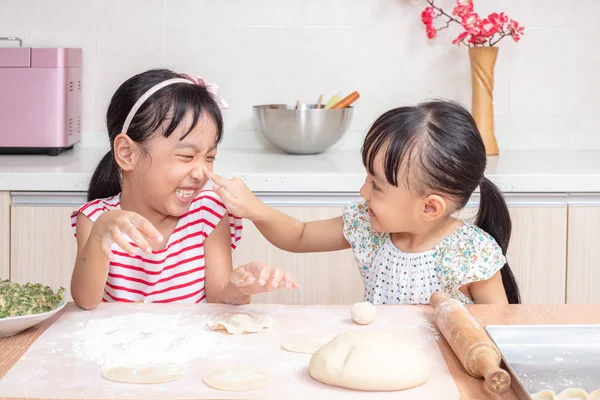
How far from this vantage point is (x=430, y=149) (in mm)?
1472

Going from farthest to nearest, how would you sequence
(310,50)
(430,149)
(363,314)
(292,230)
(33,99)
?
(310,50) → (33,99) → (292,230) → (430,149) → (363,314)

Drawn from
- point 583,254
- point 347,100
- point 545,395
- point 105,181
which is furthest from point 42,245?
point 545,395

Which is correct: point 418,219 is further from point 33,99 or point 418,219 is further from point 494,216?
point 33,99

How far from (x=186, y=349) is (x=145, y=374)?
0.11 metres

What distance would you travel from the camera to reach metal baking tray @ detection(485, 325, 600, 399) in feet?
3.44

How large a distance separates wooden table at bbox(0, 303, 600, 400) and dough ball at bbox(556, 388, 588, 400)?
0.06 m

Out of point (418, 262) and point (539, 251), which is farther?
point (539, 251)

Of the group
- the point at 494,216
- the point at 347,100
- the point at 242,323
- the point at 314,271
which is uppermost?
the point at 347,100

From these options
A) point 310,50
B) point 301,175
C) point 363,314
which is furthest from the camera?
point 310,50

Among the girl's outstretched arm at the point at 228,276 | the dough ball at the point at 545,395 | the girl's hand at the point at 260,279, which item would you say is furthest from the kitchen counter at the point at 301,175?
the dough ball at the point at 545,395

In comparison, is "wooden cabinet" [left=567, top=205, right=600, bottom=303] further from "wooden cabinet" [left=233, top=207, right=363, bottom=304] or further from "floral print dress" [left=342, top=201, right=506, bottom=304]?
"floral print dress" [left=342, top=201, right=506, bottom=304]

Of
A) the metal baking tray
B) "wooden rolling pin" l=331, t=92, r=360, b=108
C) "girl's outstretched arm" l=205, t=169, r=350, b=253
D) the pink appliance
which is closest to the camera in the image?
the metal baking tray

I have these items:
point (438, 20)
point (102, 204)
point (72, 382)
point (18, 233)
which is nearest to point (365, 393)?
point (72, 382)

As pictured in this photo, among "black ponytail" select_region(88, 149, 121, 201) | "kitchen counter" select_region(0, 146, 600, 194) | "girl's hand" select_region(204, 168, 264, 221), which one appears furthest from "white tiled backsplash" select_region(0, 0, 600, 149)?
"girl's hand" select_region(204, 168, 264, 221)
